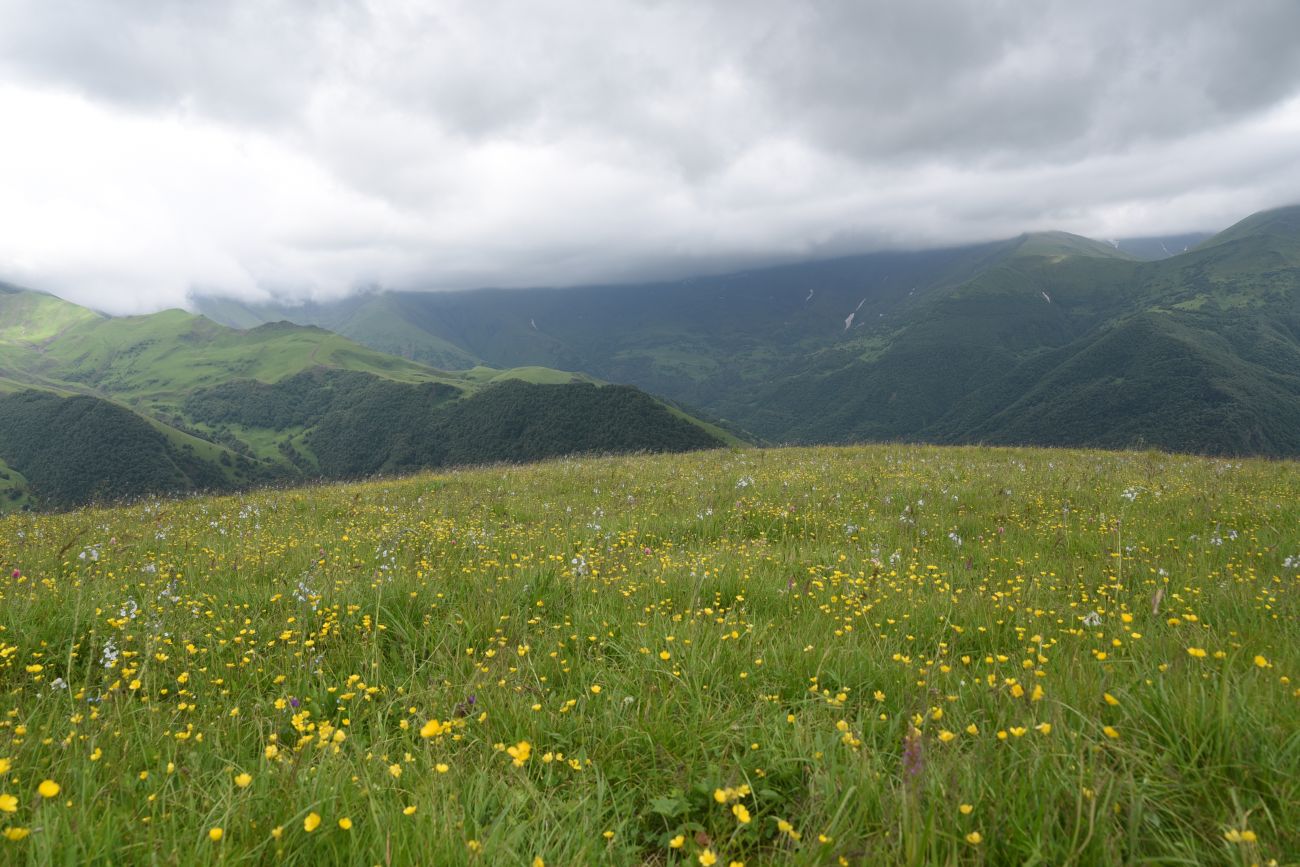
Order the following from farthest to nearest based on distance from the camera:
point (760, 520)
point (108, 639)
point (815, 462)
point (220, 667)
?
1. point (815, 462)
2. point (760, 520)
3. point (108, 639)
4. point (220, 667)

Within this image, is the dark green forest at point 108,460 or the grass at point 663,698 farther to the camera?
the dark green forest at point 108,460

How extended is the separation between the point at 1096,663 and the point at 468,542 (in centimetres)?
632

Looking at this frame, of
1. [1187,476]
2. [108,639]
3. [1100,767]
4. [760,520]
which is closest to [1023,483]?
[1187,476]

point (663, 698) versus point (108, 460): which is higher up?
point (663, 698)

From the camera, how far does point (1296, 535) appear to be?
706 cm

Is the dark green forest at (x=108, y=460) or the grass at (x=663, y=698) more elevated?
the grass at (x=663, y=698)

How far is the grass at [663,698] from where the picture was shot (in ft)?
7.67

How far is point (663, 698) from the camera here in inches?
137

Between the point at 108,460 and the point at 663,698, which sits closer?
the point at 663,698

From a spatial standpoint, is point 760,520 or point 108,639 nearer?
point 108,639

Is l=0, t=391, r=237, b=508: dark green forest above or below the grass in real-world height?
below

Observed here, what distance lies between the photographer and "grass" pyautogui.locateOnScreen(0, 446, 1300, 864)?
2.34m

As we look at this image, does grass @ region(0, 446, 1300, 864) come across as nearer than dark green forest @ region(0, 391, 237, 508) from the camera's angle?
Yes

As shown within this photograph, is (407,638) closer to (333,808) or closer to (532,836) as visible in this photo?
(333,808)
